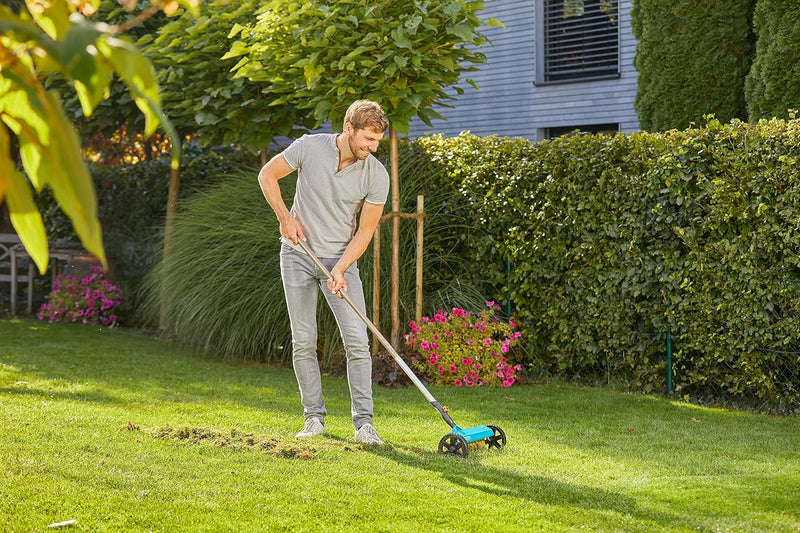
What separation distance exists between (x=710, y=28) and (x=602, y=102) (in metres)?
3.30

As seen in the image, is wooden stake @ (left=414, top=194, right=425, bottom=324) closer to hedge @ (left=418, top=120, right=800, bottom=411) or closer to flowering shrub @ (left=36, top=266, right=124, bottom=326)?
hedge @ (left=418, top=120, right=800, bottom=411)

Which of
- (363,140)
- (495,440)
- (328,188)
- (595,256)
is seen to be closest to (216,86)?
(595,256)

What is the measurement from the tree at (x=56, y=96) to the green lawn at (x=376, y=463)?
238 centimetres

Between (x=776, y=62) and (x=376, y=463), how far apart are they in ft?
19.4

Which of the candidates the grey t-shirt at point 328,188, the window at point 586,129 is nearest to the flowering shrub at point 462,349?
the grey t-shirt at point 328,188

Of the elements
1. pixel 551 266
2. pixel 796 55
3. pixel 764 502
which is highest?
pixel 796 55

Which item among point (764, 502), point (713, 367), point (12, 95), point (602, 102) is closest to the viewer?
point (12, 95)

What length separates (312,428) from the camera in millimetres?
5113

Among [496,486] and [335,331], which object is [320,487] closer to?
[496,486]

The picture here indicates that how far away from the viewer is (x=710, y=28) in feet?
31.5

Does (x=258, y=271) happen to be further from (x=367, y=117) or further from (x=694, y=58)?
(x=694, y=58)

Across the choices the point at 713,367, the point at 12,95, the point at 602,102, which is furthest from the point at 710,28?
the point at 12,95

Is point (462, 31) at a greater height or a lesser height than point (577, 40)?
lesser

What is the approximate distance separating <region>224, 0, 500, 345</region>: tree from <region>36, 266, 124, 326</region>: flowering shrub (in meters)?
4.58
